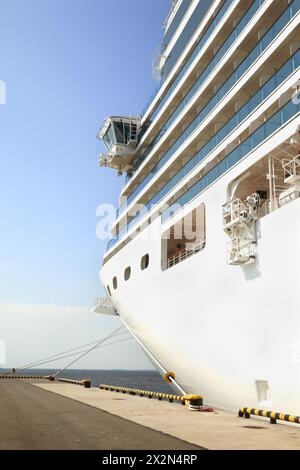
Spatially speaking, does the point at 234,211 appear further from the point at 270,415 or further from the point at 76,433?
the point at 76,433

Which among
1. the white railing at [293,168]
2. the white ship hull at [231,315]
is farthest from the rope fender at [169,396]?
the white railing at [293,168]

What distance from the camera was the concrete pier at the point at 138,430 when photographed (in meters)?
8.17

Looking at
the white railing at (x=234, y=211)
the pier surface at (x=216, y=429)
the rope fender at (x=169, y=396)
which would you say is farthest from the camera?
the rope fender at (x=169, y=396)

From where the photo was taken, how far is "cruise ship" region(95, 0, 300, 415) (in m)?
11.1

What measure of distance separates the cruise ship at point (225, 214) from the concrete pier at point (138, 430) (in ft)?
3.81

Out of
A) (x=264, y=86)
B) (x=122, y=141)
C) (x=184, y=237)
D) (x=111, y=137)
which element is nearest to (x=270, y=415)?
(x=264, y=86)

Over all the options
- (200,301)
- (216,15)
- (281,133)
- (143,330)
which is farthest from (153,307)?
(216,15)

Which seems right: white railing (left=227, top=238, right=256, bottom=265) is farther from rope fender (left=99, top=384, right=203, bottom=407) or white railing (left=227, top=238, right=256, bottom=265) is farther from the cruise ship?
rope fender (left=99, top=384, right=203, bottom=407)

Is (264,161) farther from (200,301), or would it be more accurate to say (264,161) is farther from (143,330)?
(143,330)

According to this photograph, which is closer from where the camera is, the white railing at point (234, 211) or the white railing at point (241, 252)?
the white railing at point (241, 252)

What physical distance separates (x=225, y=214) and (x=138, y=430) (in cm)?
634

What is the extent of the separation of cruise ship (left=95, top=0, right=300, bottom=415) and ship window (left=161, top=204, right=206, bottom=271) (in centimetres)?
7

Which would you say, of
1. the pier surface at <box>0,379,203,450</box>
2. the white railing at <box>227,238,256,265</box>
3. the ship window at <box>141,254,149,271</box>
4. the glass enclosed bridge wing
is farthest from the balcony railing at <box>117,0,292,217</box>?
the pier surface at <box>0,379,203,450</box>

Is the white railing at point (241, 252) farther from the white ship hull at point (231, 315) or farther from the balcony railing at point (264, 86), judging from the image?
the balcony railing at point (264, 86)
